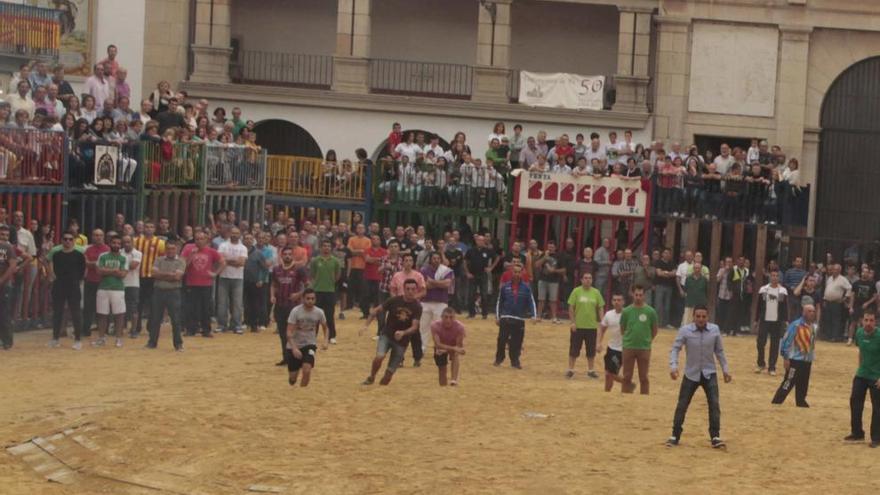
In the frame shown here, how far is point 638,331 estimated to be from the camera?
86.3 ft

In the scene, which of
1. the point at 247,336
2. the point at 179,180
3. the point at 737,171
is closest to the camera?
the point at 247,336

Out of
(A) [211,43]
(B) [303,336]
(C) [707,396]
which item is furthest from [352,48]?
(C) [707,396]

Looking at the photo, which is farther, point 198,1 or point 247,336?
point 198,1

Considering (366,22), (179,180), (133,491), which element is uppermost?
(366,22)

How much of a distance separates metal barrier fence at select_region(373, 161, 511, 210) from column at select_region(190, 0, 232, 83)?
7.22m

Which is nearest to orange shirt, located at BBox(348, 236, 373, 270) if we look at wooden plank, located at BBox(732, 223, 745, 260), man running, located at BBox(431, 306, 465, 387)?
wooden plank, located at BBox(732, 223, 745, 260)

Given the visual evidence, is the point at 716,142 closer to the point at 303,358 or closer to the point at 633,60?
the point at 633,60

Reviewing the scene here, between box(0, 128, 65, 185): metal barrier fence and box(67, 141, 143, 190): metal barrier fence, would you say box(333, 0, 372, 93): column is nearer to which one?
box(67, 141, 143, 190): metal barrier fence

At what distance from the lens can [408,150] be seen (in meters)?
41.8

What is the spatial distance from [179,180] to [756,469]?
55.2 feet

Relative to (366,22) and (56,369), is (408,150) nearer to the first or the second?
(366,22)

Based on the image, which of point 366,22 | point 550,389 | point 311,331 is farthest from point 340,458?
point 366,22

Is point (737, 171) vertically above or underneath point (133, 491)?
above

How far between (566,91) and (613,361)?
763 inches
